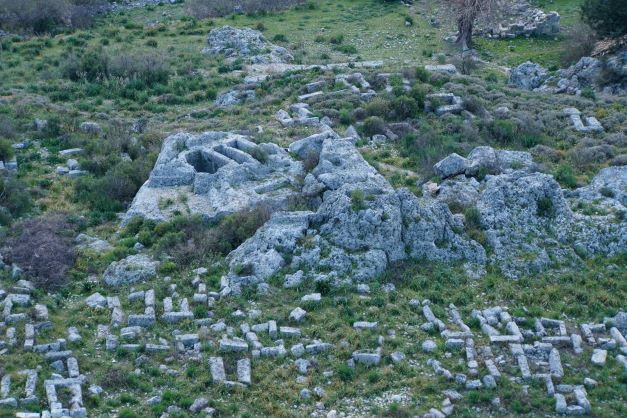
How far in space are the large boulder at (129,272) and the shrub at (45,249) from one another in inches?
36.6

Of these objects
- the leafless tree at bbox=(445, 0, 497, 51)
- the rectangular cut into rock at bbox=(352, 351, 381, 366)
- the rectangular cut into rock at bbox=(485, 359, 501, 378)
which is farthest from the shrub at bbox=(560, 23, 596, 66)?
the rectangular cut into rock at bbox=(352, 351, 381, 366)

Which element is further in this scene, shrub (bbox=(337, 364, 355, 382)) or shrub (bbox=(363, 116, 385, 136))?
shrub (bbox=(363, 116, 385, 136))

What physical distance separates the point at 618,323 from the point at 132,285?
933 cm

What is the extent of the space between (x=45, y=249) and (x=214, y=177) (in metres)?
4.55

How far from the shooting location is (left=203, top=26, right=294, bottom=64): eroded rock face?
36.4 meters

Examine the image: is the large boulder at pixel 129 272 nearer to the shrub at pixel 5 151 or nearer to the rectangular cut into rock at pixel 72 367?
the rectangular cut into rock at pixel 72 367

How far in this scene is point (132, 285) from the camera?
61.0ft

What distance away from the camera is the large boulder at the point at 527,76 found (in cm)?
3356

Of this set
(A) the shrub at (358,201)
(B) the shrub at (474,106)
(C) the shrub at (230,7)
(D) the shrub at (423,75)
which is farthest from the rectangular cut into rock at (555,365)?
(C) the shrub at (230,7)

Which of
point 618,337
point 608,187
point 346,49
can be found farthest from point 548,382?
point 346,49

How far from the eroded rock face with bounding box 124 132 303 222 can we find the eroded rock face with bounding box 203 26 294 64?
1226 centimetres

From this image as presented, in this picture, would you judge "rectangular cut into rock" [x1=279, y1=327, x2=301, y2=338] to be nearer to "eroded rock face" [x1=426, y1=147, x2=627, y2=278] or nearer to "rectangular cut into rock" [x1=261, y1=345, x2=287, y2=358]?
"rectangular cut into rock" [x1=261, y1=345, x2=287, y2=358]

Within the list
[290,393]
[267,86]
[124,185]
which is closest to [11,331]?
[290,393]

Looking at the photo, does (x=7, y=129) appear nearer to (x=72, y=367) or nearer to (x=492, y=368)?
(x=72, y=367)
